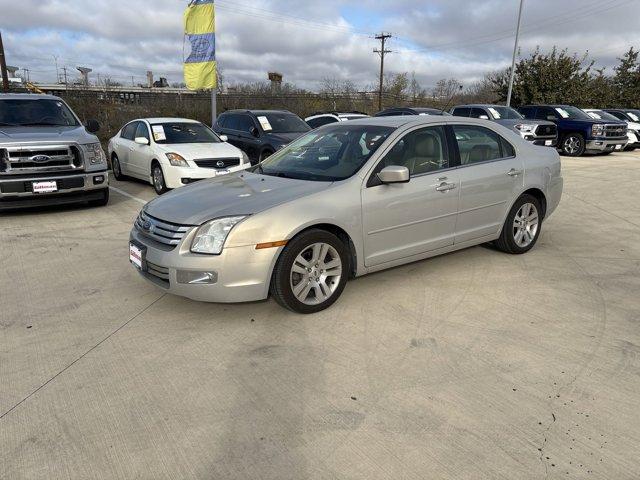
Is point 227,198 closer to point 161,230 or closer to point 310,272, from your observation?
point 161,230

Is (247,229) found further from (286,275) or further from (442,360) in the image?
(442,360)

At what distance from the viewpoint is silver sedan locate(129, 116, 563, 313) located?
12.5 feet

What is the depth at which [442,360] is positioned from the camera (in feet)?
11.3

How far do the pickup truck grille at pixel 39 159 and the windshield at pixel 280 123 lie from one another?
4.65 meters

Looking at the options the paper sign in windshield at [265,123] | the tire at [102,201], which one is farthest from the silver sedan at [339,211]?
the paper sign in windshield at [265,123]

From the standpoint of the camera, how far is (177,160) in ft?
29.8

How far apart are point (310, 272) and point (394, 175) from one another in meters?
1.09

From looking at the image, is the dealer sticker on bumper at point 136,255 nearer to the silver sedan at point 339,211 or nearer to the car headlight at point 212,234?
the silver sedan at point 339,211

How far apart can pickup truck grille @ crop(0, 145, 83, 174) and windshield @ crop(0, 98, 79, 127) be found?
126cm

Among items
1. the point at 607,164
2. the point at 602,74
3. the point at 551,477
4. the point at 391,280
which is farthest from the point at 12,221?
the point at 602,74

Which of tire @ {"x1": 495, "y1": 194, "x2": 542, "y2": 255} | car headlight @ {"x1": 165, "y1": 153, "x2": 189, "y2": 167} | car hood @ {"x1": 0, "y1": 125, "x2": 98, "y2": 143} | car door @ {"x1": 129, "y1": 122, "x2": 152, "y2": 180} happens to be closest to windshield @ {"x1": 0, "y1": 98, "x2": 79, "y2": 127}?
car hood @ {"x1": 0, "y1": 125, "x2": 98, "y2": 143}

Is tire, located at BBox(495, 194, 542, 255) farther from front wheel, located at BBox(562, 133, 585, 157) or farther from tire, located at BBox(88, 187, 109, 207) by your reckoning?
front wheel, located at BBox(562, 133, 585, 157)

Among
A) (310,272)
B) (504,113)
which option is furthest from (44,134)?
(504,113)

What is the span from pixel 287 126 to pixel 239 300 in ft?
27.6
